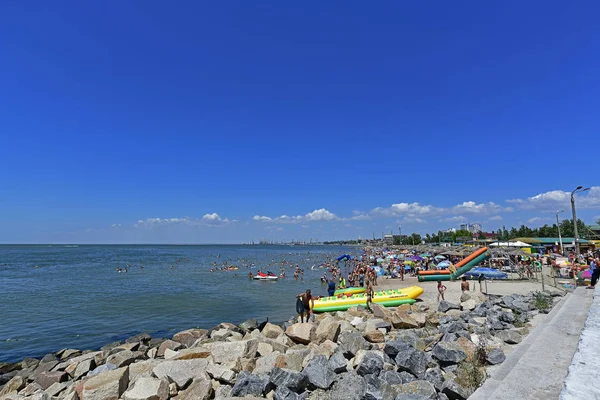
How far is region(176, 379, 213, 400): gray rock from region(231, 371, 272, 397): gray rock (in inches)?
18.0

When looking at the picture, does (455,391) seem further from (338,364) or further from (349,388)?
(338,364)

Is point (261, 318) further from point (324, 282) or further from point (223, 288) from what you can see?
point (324, 282)

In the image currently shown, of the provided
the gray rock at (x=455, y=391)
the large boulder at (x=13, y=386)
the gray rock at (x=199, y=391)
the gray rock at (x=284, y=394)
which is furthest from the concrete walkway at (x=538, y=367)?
the large boulder at (x=13, y=386)

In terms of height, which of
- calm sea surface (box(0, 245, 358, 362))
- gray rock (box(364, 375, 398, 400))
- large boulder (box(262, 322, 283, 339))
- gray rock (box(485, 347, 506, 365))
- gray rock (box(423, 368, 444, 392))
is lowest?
calm sea surface (box(0, 245, 358, 362))

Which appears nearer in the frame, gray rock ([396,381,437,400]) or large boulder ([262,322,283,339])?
gray rock ([396,381,437,400])

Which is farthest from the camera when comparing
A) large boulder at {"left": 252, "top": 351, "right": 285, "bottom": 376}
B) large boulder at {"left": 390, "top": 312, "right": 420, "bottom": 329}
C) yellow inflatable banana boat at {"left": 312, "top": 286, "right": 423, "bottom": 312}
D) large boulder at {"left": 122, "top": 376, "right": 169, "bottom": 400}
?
yellow inflatable banana boat at {"left": 312, "top": 286, "right": 423, "bottom": 312}

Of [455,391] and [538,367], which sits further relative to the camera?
[455,391]

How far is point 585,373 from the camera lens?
11.9ft

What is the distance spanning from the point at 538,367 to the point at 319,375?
400 cm

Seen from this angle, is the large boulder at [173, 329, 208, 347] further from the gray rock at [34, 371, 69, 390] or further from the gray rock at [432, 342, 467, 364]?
the gray rock at [432, 342, 467, 364]

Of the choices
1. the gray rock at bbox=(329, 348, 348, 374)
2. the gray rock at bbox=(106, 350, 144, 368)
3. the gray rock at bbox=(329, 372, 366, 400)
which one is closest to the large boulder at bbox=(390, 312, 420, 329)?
the gray rock at bbox=(329, 348, 348, 374)

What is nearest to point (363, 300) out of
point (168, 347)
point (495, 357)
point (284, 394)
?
point (168, 347)

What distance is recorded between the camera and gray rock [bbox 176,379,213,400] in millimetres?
7508

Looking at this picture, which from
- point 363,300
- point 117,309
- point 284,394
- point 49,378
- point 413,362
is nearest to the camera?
point 284,394
